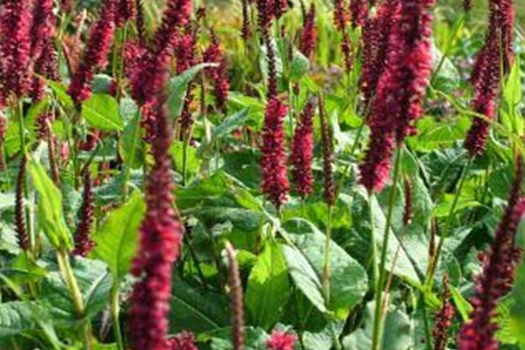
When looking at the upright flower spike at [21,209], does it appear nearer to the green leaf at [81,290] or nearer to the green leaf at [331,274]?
the green leaf at [81,290]

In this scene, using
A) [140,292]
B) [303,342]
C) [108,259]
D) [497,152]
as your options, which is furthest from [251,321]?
[140,292]

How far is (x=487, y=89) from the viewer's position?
105 inches

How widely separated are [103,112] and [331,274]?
3.46 feet

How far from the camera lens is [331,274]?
2.58 m

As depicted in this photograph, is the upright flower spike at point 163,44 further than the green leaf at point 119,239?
Yes

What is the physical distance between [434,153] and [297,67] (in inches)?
21.5

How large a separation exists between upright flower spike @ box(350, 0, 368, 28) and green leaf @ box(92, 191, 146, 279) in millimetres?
2076

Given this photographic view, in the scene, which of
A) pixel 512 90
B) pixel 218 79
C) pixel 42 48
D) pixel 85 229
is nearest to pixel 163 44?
pixel 85 229

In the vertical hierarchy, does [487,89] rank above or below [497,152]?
above

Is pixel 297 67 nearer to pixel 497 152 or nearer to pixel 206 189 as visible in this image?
pixel 497 152

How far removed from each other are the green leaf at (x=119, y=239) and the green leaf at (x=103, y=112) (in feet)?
3.92

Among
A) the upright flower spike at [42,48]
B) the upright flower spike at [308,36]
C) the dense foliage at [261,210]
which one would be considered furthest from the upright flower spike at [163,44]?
the upright flower spike at [308,36]

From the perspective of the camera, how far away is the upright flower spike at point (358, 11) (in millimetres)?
4078

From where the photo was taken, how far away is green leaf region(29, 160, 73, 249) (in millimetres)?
2084
